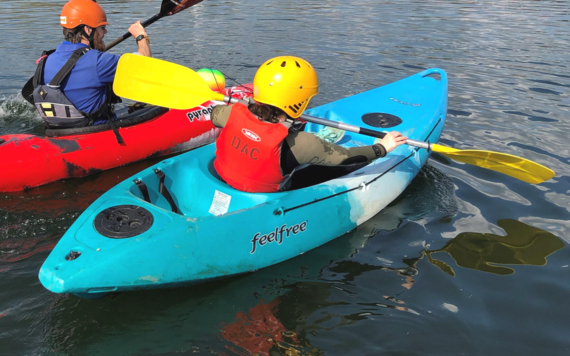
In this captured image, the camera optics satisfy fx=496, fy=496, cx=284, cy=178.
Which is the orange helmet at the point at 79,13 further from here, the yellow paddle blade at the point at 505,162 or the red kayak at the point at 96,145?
the yellow paddle blade at the point at 505,162

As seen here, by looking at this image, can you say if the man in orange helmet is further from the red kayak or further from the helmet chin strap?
the red kayak

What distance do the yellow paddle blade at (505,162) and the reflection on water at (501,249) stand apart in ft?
1.50

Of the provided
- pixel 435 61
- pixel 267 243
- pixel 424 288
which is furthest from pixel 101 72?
pixel 435 61

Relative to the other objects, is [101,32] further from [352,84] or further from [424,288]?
[352,84]

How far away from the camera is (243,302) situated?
329 cm

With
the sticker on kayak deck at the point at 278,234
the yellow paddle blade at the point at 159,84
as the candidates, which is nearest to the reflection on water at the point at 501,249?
the sticker on kayak deck at the point at 278,234

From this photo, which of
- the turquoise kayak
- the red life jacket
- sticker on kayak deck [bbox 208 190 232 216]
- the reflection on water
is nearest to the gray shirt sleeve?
the red life jacket

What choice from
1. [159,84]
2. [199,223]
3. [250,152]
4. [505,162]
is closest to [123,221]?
[199,223]

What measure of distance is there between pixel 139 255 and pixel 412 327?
1739 millimetres

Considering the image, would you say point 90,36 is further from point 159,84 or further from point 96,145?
point 96,145

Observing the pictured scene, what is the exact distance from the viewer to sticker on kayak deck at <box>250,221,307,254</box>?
3447 mm

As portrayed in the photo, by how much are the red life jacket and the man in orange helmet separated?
187 centimetres

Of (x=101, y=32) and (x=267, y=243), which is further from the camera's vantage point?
(x=101, y=32)

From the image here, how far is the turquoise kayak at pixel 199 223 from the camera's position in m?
2.94
